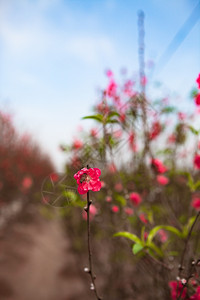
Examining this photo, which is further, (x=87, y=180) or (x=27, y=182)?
(x=27, y=182)

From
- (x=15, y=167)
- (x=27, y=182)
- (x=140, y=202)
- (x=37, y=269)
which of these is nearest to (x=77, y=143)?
(x=140, y=202)

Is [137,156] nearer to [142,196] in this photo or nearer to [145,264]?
[142,196]

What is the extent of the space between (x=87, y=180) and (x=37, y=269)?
4.27m

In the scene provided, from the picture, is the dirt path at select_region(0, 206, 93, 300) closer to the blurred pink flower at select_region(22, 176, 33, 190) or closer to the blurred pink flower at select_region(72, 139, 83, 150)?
the blurred pink flower at select_region(72, 139, 83, 150)

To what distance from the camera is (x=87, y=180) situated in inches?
→ 25.0

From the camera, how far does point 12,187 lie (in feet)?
32.0

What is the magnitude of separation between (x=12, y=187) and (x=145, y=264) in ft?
31.1

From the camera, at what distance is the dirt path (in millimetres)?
3316

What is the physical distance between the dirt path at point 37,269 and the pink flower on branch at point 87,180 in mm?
3402

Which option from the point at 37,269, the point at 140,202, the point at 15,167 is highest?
the point at 15,167

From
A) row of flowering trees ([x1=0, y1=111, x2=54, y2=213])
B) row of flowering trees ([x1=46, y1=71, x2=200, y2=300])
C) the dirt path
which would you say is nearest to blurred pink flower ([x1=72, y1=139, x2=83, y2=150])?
row of flowering trees ([x1=46, y1=71, x2=200, y2=300])

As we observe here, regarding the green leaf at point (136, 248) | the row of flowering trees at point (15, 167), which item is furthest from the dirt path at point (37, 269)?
the green leaf at point (136, 248)

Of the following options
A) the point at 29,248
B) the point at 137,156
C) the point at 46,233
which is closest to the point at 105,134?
→ the point at 137,156

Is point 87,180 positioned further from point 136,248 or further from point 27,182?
point 27,182
